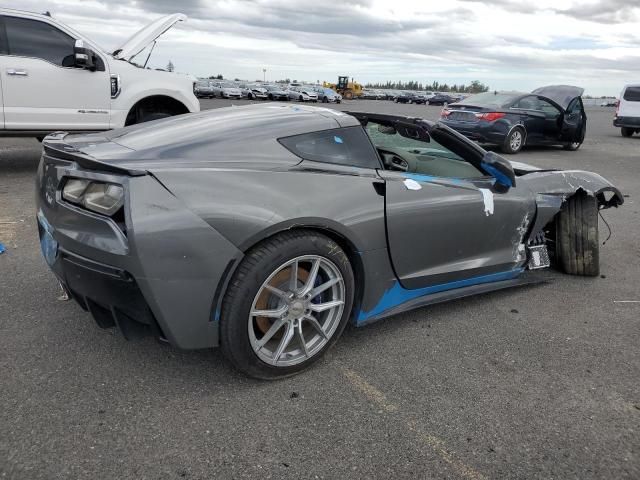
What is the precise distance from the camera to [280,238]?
2.46 meters

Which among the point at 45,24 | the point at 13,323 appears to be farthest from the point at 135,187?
the point at 45,24

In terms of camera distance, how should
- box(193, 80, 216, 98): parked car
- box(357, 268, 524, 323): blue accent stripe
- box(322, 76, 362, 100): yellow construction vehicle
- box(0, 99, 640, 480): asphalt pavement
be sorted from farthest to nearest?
1. box(322, 76, 362, 100): yellow construction vehicle
2. box(193, 80, 216, 98): parked car
3. box(357, 268, 524, 323): blue accent stripe
4. box(0, 99, 640, 480): asphalt pavement

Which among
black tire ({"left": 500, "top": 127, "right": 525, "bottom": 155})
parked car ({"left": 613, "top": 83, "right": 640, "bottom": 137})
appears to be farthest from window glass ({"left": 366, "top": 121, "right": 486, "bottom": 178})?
parked car ({"left": 613, "top": 83, "right": 640, "bottom": 137})

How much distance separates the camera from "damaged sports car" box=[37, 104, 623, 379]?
7.39 ft

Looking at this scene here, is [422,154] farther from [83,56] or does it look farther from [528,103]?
[528,103]

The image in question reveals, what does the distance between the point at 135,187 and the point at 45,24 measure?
587 cm

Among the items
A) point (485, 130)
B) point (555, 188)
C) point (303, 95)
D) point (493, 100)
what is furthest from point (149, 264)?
point (303, 95)

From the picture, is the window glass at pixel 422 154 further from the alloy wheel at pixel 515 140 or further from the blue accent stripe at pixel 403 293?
the alloy wheel at pixel 515 140

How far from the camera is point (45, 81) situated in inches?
268

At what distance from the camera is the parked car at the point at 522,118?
11.6 m

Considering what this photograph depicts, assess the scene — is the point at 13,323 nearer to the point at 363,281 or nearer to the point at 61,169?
the point at 61,169

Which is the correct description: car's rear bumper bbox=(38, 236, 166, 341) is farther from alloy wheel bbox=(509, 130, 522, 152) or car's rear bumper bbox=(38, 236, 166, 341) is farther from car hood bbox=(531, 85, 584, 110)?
car hood bbox=(531, 85, 584, 110)

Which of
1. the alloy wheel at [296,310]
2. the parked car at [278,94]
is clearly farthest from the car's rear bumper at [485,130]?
the parked car at [278,94]

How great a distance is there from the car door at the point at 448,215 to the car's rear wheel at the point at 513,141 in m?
8.45
